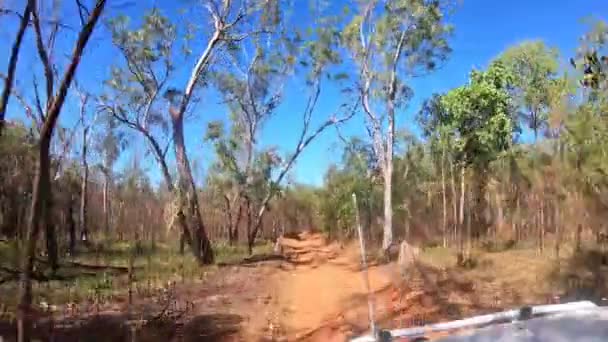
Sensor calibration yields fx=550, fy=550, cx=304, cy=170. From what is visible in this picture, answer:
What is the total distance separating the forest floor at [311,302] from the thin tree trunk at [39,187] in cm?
170

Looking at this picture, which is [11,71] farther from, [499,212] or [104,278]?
[499,212]

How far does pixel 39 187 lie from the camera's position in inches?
199

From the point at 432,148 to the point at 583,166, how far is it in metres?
8.21

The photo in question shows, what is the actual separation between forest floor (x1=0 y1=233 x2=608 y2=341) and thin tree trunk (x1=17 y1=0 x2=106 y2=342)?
5.57 feet

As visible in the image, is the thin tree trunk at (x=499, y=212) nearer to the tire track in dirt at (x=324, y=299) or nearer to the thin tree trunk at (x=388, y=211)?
the thin tree trunk at (x=388, y=211)

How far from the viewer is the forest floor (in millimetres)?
7090

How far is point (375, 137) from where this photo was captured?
1955 centimetres

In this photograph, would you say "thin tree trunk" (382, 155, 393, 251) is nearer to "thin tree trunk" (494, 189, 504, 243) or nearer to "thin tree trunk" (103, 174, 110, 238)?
"thin tree trunk" (494, 189, 504, 243)

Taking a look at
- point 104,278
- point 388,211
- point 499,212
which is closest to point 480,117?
point 499,212

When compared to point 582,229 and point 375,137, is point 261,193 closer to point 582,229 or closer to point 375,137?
point 375,137

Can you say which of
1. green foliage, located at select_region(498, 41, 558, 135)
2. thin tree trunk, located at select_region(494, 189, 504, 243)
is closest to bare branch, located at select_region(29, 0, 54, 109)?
thin tree trunk, located at select_region(494, 189, 504, 243)

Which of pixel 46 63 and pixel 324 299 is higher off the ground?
pixel 46 63

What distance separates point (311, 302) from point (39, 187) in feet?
20.0

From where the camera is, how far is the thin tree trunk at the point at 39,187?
484 centimetres
